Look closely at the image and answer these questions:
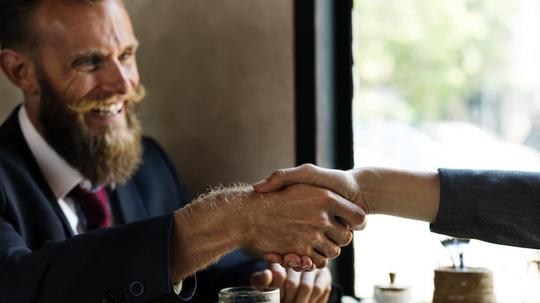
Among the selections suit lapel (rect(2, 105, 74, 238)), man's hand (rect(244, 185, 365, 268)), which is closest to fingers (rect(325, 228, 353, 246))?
man's hand (rect(244, 185, 365, 268))

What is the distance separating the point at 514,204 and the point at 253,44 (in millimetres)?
855

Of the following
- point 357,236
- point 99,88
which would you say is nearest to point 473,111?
point 357,236

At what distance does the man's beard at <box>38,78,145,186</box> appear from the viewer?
73.5 inches

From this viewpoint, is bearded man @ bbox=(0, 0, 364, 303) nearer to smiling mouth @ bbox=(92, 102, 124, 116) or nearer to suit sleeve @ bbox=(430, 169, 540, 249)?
smiling mouth @ bbox=(92, 102, 124, 116)

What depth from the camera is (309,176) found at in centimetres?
145

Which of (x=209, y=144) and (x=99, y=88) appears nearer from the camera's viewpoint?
(x=99, y=88)

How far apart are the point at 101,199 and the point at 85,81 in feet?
0.93

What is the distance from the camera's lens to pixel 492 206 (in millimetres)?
1418

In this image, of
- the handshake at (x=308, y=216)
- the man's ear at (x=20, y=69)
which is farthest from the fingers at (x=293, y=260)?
the man's ear at (x=20, y=69)

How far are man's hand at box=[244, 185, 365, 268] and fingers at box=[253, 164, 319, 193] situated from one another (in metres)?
0.01

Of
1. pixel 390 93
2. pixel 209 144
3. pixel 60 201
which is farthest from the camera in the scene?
pixel 390 93

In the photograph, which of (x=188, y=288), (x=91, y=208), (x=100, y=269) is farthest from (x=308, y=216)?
(x=91, y=208)

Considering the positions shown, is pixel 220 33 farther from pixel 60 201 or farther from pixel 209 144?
pixel 60 201

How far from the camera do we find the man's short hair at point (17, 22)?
185cm
